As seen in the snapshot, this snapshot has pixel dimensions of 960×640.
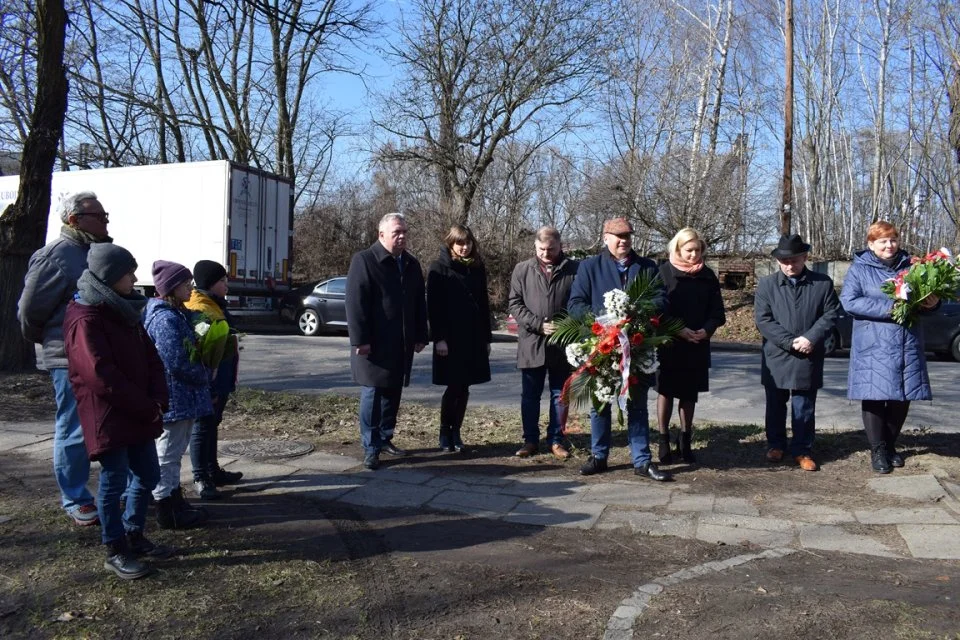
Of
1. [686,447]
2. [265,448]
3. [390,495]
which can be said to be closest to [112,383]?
[390,495]

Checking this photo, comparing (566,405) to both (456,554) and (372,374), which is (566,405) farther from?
(456,554)

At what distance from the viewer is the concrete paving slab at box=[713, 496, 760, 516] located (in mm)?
5176

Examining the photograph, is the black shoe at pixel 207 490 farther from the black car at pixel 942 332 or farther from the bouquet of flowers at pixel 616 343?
the black car at pixel 942 332

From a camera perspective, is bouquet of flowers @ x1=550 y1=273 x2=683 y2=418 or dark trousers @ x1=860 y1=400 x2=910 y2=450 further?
dark trousers @ x1=860 y1=400 x2=910 y2=450

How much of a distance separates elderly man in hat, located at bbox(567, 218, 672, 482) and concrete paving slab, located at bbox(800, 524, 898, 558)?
50.7 inches

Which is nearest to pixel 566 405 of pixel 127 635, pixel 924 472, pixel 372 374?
pixel 372 374

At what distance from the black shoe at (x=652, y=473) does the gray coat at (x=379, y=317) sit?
1.97 meters

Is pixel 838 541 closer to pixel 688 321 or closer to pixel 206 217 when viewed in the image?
pixel 688 321

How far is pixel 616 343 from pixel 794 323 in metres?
1.60

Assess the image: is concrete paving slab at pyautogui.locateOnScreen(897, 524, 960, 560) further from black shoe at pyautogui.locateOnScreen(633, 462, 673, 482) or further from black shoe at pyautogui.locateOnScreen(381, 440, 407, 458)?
black shoe at pyautogui.locateOnScreen(381, 440, 407, 458)

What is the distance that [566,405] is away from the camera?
625 cm

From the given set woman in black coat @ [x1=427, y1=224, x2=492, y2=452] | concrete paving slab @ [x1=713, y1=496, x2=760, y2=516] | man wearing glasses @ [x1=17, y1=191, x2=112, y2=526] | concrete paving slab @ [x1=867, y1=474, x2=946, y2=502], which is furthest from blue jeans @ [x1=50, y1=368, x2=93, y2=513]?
concrete paving slab @ [x1=867, y1=474, x2=946, y2=502]

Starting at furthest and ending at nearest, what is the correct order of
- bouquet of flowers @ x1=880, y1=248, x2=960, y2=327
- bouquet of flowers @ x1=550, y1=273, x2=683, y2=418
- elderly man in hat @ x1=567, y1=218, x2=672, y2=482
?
elderly man in hat @ x1=567, y1=218, x2=672, y2=482, bouquet of flowers @ x1=880, y1=248, x2=960, y2=327, bouquet of flowers @ x1=550, y1=273, x2=683, y2=418

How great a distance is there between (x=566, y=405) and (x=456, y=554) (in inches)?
82.9
